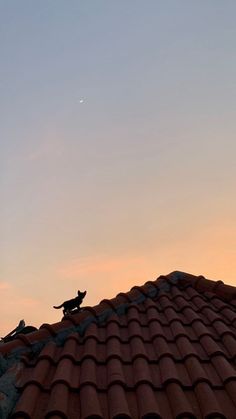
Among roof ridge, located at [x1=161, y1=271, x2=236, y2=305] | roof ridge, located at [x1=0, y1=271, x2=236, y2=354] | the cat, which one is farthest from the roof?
the cat

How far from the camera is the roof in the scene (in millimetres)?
3613

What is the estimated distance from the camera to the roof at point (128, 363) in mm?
3613

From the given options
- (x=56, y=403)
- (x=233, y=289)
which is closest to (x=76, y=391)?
(x=56, y=403)

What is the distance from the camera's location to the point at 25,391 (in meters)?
3.92

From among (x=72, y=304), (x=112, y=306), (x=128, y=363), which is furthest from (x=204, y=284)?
(x=128, y=363)

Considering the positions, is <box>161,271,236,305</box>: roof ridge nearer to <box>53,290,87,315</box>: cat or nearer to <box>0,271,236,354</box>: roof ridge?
<box>0,271,236,354</box>: roof ridge

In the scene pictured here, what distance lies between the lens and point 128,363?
457 cm

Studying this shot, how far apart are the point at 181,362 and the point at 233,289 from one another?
2.76 m

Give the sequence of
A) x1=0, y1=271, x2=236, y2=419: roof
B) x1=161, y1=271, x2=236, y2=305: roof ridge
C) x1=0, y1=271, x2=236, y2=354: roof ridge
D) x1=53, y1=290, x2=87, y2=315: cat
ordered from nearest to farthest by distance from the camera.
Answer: x1=0, y1=271, x2=236, y2=419: roof → x1=0, y1=271, x2=236, y2=354: roof ridge → x1=53, y1=290, x2=87, y2=315: cat → x1=161, y1=271, x2=236, y2=305: roof ridge

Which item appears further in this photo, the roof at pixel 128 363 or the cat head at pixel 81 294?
the cat head at pixel 81 294

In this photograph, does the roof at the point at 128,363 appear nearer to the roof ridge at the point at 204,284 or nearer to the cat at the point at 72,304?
the roof ridge at the point at 204,284

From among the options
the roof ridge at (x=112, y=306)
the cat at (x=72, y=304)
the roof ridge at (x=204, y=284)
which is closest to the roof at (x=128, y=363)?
the roof ridge at (x=112, y=306)

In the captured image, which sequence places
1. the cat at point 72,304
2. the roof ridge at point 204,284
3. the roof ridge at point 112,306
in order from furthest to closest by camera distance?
the roof ridge at point 204,284
the cat at point 72,304
the roof ridge at point 112,306

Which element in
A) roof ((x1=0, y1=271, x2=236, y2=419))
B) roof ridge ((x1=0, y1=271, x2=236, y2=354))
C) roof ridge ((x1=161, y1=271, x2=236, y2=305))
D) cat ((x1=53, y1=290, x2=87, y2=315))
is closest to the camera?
roof ((x1=0, y1=271, x2=236, y2=419))
